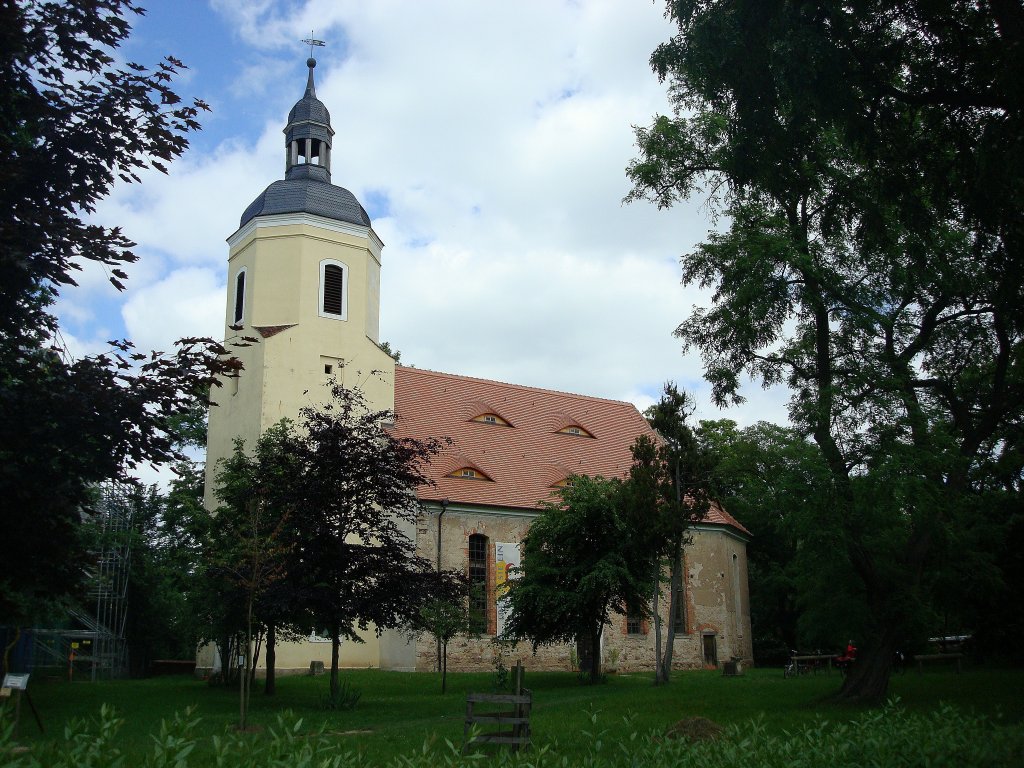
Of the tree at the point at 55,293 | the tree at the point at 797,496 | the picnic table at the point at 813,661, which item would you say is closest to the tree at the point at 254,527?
the tree at the point at 55,293

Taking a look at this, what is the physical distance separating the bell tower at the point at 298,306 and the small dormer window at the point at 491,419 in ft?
15.5

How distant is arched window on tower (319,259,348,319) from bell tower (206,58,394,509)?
0.03 m

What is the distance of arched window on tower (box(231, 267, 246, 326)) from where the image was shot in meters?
32.8

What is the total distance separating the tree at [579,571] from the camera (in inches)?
979

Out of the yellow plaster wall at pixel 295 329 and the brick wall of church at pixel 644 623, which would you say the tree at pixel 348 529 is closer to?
the brick wall of church at pixel 644 623

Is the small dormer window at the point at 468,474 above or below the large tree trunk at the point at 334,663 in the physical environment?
above

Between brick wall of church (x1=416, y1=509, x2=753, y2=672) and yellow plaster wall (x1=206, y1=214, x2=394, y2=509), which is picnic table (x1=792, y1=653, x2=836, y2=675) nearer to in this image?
brick wall of church (x1=416, y1=509, x2=753, y2=672)

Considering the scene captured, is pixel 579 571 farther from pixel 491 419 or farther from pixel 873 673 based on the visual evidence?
pixel 491 419

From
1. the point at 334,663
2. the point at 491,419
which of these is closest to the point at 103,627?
the point at 491,419

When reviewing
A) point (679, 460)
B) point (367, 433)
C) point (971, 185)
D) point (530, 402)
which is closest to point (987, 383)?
point (679, 460)

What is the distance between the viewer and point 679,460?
25.1 metres

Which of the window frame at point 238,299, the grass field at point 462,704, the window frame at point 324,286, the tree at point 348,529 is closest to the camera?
the grass field at point 462,704

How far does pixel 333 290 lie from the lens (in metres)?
32.2

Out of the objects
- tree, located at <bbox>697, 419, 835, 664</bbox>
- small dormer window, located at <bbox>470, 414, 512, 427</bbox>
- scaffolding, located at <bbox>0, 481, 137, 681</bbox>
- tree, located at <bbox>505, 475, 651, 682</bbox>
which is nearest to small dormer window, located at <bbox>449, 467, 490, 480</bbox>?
small dormer window, located at <bbox>470, 414, 512, 427</bbox>
